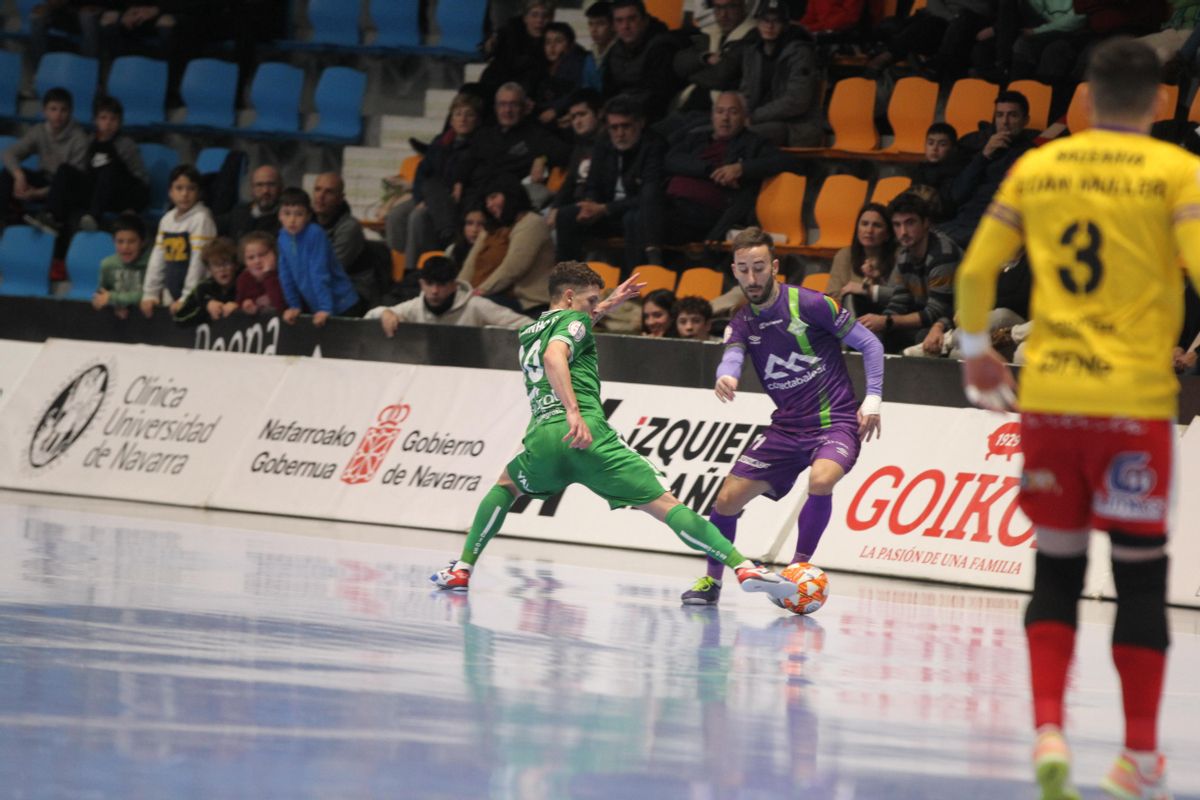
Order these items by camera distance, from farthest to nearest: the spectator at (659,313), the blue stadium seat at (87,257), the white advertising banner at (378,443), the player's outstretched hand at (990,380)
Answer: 1. the blue stadium seat at (87,257)
2. the spectator at (659,313)
3. the white advertising banner at (378,443)
4. the player's outstretched hand at (990,380)

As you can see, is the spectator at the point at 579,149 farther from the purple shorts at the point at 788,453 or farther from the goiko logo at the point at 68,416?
the purple shorts at the point at 788,453

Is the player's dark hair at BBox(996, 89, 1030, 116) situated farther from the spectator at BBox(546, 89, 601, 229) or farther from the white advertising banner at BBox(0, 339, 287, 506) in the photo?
the white advertising banner at BBox(0, 339, 287, 506)

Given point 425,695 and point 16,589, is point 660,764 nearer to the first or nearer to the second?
point 425,695

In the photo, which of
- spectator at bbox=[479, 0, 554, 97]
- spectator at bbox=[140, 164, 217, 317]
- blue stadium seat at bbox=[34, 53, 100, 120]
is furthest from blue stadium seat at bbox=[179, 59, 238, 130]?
spectator at bbox=[479, 0, 554, 97]

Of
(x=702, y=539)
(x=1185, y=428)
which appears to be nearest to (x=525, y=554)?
(x=702, y=539)

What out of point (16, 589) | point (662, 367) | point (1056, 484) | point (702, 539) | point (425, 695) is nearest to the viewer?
point (1056, 484)

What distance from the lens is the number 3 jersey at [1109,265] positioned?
15.4 feet

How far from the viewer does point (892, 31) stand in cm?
1638

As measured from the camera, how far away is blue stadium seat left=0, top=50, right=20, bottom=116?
21.3 metres

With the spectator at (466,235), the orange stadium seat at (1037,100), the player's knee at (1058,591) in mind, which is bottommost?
the player's knee at (1058,591)

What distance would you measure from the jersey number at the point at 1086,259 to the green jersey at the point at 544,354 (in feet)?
15.7

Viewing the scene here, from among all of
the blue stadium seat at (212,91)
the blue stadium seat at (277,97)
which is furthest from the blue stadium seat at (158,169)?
the blue stadium seat at (277,97)

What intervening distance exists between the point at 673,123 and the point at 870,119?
1830 millimetres

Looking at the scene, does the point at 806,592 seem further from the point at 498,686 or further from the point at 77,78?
the point at 77,78
